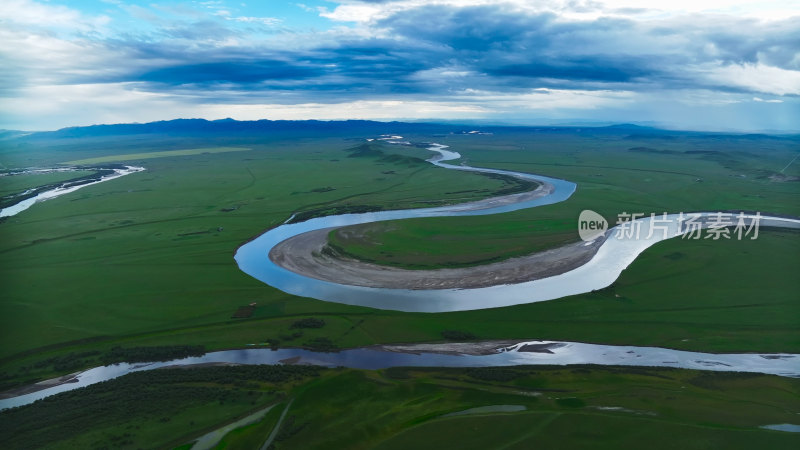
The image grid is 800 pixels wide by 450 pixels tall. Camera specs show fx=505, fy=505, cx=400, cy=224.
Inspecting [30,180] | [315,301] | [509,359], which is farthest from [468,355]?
[30,180]

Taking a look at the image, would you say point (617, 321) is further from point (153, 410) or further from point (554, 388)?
point (153, 410)

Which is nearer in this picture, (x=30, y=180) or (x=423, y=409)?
(x=423, y=409)

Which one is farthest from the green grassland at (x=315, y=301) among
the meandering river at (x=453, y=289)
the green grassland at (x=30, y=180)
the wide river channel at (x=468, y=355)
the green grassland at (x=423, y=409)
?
the green grassland at (x=30, y=180)

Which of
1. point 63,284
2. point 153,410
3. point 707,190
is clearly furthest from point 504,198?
point 153,410

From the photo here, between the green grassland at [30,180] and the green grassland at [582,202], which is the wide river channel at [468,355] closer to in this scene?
the green grassland at [582,202]

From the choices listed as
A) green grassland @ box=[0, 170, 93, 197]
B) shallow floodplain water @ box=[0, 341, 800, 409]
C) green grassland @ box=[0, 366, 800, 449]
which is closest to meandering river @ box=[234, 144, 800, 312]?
shallow floodplain water @ box=[0, 341, 800, 409]

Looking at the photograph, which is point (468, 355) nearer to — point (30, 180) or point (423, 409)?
point (423, 409)
